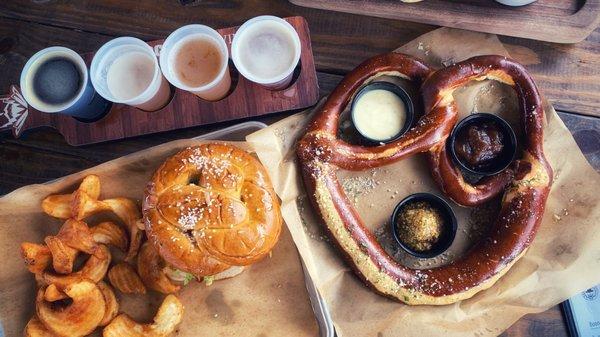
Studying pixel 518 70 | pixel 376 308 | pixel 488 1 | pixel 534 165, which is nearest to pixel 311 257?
pixel 376 308

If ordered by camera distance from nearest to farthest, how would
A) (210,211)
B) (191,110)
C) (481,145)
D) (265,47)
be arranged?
(210,211), (481,145), (265,47), (191,110)

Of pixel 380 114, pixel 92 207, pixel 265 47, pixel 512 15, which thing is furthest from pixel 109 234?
pixel 512 15

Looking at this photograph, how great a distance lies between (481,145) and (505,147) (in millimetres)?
117

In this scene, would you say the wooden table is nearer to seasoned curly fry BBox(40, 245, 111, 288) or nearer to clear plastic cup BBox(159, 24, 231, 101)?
clear plastic cup BBox(159, 24, 231, 101)

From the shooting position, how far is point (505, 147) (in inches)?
93.9

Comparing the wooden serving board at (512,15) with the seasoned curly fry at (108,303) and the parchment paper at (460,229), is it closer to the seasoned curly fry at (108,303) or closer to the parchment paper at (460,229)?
the parchment paper at (460,229)

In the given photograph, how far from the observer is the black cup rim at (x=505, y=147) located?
7.78 feet

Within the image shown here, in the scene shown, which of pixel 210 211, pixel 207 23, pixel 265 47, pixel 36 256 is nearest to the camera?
pixel 210 211

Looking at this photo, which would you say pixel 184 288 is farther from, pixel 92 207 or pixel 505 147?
pixel 505 147

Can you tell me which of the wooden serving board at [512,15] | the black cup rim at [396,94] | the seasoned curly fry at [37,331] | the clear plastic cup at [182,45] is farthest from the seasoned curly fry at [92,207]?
the wooden serving board at [512,15]

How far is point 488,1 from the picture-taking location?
97.2 inches

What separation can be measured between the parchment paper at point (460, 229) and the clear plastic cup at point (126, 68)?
469 millimetres

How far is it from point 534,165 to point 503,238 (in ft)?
1.01

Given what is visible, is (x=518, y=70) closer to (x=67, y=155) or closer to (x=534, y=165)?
(x=534, y=165)
